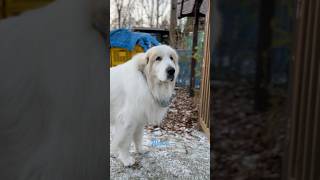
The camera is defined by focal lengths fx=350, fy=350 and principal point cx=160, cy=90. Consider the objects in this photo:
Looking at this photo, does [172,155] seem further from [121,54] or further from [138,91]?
[121,54]

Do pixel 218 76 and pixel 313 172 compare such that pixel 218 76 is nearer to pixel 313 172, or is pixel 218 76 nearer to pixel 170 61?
pixel 313 172

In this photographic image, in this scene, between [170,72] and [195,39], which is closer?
[170,72]

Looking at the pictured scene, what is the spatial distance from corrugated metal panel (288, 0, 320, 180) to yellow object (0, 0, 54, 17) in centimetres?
87

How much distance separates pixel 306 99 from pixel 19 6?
105 cm

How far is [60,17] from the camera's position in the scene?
49.6 inches

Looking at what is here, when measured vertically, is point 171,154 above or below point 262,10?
below

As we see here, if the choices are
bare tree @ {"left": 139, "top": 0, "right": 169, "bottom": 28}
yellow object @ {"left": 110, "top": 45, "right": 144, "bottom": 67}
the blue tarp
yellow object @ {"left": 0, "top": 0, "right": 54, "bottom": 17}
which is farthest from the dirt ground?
bare tree @ {"left": 139, "top": 0, "right": 169, "bottom": 28}

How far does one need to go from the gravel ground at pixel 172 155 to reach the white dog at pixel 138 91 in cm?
18

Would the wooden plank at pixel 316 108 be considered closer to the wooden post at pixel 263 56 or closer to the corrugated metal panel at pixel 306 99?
the corrugated metal panel at pixel 306 99

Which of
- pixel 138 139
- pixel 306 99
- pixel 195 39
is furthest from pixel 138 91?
pixel 195 39

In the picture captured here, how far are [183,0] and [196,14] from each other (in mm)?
1892

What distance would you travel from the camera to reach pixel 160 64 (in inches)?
137

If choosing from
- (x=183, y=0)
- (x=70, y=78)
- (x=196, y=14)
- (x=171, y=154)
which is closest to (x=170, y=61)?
(x=171, y=154)

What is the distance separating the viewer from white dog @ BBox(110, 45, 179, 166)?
3.48m
